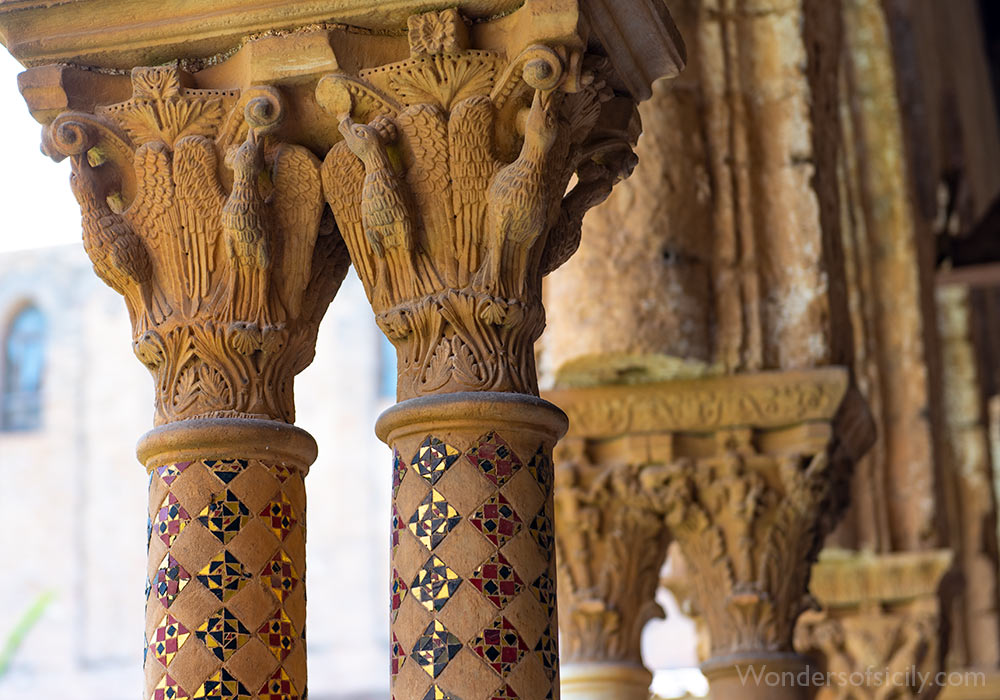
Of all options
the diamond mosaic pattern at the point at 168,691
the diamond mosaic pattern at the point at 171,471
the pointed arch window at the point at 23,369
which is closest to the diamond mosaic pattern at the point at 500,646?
the diamond mosaic pattern at the point at 168,691

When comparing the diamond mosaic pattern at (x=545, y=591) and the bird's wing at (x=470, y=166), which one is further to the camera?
the bird's wing at (x=470, y=166)

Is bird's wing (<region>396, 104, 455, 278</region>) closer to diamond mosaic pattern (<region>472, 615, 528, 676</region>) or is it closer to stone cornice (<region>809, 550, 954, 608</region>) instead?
diamond mosaic pattern (<region>472, 615, 528, 676</region>)

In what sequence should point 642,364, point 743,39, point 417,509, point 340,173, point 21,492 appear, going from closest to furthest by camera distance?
point 417,509
point 340,173
point 642,364
point 743,39
point 21,492

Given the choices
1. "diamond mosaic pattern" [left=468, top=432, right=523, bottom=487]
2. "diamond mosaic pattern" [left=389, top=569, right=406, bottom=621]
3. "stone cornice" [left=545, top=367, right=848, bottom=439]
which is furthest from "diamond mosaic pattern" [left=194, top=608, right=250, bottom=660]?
"stone cornice" [left=545, top=367, right=848, bottom=439]

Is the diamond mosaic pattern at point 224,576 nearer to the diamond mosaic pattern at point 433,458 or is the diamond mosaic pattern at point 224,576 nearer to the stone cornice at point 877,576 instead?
the diamond mosaic pattern at point 433,458

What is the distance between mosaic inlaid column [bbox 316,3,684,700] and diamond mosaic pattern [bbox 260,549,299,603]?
0.70 ft

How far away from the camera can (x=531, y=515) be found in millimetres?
2553

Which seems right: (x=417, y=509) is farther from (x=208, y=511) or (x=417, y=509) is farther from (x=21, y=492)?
(x=21, y=492)

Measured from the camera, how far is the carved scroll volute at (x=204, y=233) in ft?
8.91

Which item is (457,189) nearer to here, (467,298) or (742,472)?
(467,298)

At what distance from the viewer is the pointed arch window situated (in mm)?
20047

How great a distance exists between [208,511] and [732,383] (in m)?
2.50

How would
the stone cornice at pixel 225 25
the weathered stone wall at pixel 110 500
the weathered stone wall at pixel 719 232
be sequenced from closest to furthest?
the stone cornice at pixel 225 25, the weathered stone wall at pixel 719 232, the weathered stone wall at pixel 110 500

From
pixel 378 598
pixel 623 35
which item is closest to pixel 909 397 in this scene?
pixel 623 35
